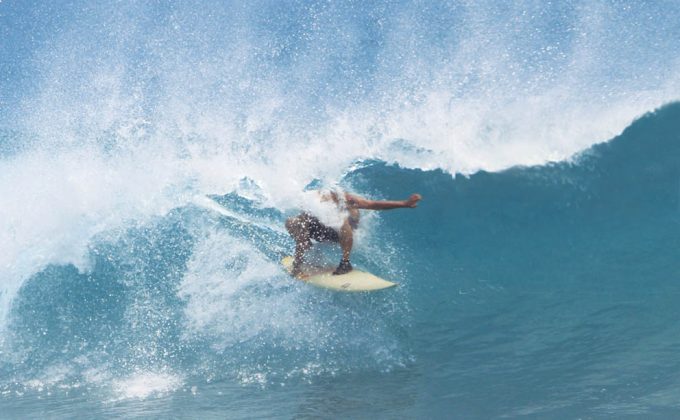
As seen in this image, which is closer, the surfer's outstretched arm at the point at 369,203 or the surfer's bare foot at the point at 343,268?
the surfer's outstretched arm at the point at 369,203

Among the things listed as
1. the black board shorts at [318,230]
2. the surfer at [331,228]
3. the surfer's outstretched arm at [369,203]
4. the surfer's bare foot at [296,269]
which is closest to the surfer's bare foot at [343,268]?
the surfer at [331,228]

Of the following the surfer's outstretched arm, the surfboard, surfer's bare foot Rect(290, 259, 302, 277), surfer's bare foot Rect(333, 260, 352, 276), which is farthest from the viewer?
surfer's bare foot Rect(290, 259, 302, 277)

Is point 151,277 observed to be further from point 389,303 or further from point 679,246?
point 679,246

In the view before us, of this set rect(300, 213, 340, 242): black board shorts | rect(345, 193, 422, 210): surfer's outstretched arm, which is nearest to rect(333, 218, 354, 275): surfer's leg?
rect(300, 213, 340, 242): black board shorts

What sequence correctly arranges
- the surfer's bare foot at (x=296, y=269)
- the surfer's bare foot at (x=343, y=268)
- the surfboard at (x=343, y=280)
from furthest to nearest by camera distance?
the surfer's bare foot at (x=296, y=269) → the surfer's bare foot at (x=343, y=268) → the surfboard at (x=343, y=280)

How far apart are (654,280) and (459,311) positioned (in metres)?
2.05

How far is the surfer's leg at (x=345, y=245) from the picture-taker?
6.48 m

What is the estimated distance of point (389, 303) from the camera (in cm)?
661

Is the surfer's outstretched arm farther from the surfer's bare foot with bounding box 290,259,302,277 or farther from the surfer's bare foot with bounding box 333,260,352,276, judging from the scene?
the surfer's bare foot with bounding box 290,259,302,277

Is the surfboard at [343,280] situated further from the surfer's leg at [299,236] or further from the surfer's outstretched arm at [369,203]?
the surfer's outstretched arm at [369,203]

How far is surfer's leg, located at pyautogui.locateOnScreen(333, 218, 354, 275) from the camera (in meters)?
6.48

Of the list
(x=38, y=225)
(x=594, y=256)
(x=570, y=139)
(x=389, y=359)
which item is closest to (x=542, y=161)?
(x=570, y=139)

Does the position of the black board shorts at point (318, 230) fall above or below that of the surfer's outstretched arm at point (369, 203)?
below

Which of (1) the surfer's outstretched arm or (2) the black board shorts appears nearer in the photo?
(1) the surfer's outstretched arm
